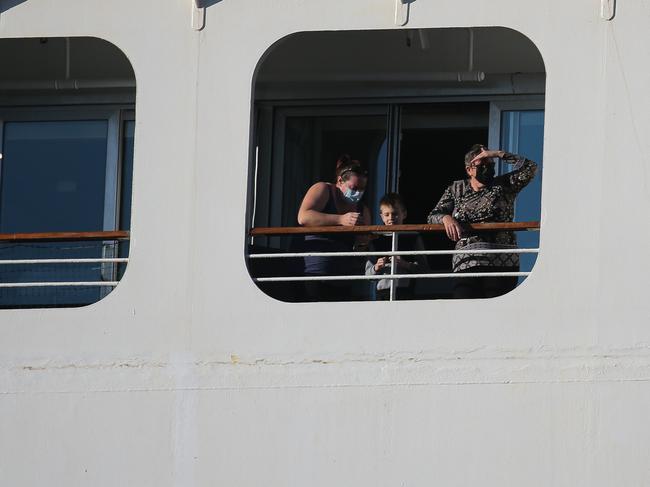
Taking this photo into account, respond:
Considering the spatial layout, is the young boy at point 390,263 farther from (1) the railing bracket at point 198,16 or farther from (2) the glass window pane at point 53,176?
(2) the glass window pane at point 53,176

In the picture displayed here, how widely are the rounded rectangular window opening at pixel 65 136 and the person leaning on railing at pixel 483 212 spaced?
8.98 ft

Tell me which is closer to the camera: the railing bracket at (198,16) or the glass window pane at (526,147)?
the railing bracket at (198,16)

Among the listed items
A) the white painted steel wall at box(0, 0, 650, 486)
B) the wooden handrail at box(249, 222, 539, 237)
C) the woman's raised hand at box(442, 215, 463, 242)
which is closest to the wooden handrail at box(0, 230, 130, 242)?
the white painted steel wall at box(0, 0, 650, 486)

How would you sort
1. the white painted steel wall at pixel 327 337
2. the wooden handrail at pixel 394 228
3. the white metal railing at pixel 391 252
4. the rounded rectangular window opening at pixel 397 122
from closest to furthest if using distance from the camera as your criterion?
the white painted steel wall at pixel 327 337 → the white metal railing at pixel 391 252 → the wooden handrail at pixel 394 228 → the rounded rectangular window opening at pixel 397 122

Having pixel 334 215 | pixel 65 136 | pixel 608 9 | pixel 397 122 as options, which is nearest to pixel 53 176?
pixel 65 136

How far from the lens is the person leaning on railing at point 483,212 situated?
27.4 ft

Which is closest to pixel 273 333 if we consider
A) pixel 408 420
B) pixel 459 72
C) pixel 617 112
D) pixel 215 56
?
pixel 408 420

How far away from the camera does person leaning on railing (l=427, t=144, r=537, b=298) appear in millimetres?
8344

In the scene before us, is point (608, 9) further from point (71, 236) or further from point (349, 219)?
point (71, 236)

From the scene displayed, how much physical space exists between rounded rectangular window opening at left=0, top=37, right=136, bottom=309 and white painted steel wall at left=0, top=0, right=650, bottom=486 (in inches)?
90.5

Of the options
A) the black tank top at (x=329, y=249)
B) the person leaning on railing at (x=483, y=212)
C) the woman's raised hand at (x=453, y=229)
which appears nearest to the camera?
the woman's raised hand at (x=453, y=229)

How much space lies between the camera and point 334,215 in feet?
28.4

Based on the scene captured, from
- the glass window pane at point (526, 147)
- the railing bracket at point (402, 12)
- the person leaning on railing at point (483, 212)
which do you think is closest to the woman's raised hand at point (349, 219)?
the person leaning on railing at point (483, 212)

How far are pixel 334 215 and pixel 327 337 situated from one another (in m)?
1.03
